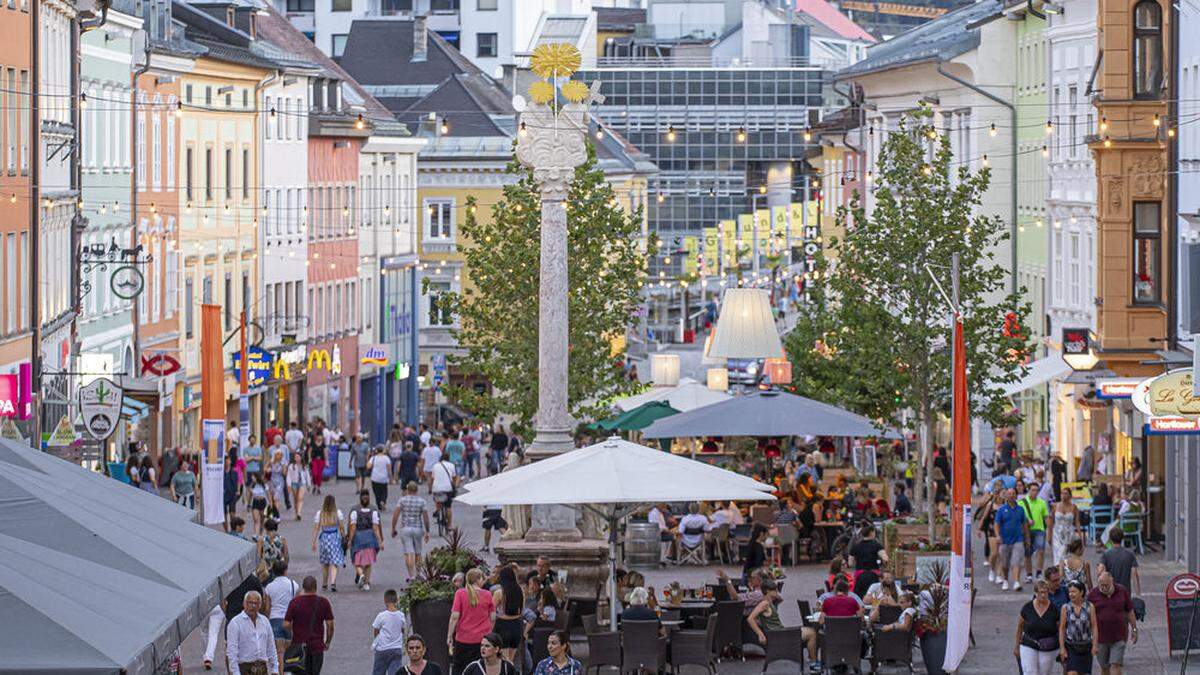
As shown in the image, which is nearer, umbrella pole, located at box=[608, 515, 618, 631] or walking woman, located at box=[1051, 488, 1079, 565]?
umbrella pole, located at box=[608, 515, 618, 631]

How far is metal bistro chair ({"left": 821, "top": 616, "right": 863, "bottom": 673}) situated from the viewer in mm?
27266

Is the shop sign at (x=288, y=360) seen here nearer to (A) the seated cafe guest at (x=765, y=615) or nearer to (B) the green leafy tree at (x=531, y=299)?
(B) the green leafy tree at (x=531, y=299)

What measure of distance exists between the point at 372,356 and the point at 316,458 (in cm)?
2616

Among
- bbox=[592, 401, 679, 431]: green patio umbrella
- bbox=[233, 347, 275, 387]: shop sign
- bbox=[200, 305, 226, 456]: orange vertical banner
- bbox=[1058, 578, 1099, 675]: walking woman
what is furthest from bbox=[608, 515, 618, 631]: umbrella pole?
bbox=[233, 347, 275, 387]: shop sign

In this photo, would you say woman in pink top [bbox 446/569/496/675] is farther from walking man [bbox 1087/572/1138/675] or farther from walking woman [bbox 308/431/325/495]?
walking woman [bbox 308/431/325/495]

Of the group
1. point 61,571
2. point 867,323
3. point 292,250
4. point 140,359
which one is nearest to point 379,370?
point 292,250

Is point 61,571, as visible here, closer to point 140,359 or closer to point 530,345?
point 530,345

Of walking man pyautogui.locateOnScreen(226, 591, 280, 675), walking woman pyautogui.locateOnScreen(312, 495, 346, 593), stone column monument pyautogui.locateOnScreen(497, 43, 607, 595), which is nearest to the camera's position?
walking man pyautogui.locateOnScreen(226, 591, 280, 675)

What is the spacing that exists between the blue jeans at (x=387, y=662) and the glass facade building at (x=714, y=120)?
12933 cm

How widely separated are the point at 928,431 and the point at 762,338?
10545 millimetres

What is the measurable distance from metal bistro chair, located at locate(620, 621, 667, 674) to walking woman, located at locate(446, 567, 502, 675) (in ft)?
5.44

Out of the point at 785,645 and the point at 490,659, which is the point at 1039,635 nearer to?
the point at 785,645

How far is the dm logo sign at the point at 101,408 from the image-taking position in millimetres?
37438

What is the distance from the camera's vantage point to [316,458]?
197ft
